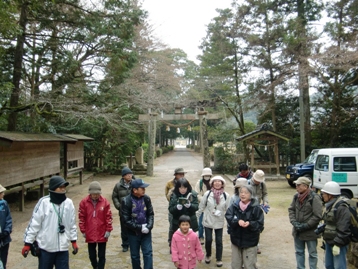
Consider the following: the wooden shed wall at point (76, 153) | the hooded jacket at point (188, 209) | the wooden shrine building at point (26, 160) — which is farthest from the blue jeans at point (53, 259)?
the wooden shed wall at point (76, 153)

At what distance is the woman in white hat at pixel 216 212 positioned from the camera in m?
5.00

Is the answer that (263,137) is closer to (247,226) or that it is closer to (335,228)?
(335,228)

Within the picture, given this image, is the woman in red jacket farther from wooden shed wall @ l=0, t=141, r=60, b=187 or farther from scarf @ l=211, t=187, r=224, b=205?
wooden shed wall @ l=0, t=141, r=60, b=187

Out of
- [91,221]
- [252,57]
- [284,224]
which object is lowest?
[284,224]

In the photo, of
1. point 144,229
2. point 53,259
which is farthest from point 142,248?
point 53,259

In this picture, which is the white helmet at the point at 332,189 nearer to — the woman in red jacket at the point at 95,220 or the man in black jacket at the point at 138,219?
the man in black jacket at the point at 138,219

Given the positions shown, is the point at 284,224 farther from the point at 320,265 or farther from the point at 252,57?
the point at 252,57

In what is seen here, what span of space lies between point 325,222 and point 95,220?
121 inches

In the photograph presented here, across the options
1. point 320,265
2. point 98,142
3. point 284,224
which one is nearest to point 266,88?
point 98,142

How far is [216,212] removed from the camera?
16.3 feet

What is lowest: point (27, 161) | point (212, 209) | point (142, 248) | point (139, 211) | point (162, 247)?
point (162, 247)

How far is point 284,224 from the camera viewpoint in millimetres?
7863

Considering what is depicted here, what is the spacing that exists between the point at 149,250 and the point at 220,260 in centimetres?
130

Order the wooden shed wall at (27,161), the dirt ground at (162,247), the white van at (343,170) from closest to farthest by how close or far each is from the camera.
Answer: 1. the dirt ground at (162,247)
2. the wooden shed wall at (27,161)
3. the white van at (343,170)
